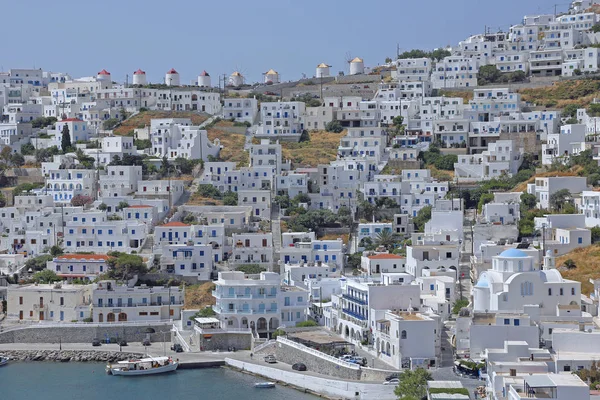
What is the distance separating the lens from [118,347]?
41.9 meters

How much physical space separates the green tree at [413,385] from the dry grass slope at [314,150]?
85.7 ft

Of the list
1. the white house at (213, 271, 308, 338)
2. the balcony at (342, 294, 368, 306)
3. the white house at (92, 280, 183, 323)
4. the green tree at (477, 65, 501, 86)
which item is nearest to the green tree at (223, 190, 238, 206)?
the white house at (92, 280, 183, 323)

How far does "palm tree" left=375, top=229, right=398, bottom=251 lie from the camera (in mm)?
48625

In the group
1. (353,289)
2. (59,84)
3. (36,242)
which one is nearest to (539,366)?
(353,289)

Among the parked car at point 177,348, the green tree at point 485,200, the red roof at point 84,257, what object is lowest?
the parked car at point 177,348

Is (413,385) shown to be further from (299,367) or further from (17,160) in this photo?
(17,160)

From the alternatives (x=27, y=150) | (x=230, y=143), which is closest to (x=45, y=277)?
(x=27, y=150)

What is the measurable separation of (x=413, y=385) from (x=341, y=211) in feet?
66.6

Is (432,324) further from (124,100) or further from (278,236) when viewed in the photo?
(124,100)

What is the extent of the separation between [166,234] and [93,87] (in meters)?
26.1

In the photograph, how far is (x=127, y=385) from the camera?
3791 centimetres

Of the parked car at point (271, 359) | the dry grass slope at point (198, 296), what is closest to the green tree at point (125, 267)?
the dry grass slope at point (198, 296)

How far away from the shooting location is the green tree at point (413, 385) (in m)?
32.0

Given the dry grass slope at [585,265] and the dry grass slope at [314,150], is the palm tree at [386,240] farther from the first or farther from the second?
the dry grass slope at [314,150]
